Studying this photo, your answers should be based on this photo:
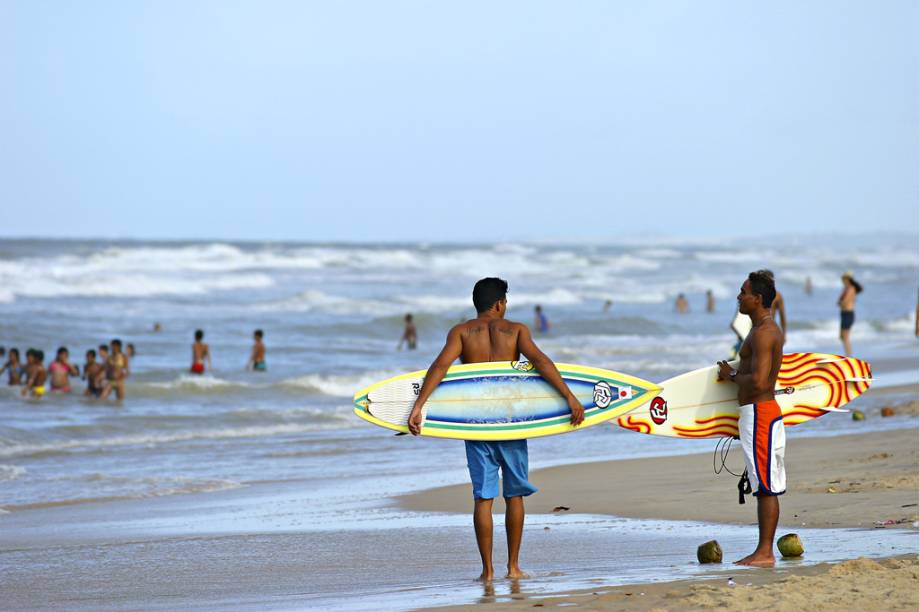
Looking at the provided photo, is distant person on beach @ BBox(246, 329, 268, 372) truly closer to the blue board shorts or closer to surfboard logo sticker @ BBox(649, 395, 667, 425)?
surfboard logo sticker @ BBox(649, 395, 667, 425)

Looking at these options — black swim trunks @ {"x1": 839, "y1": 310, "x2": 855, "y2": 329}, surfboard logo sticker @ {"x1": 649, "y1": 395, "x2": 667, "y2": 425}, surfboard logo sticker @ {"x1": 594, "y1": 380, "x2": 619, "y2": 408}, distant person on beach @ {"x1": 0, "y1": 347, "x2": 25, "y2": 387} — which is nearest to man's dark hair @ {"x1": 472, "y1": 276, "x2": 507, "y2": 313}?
surfboard logo sticker @ {"x1": 594, "y1": 380, "x2": 619, "y2": 408}

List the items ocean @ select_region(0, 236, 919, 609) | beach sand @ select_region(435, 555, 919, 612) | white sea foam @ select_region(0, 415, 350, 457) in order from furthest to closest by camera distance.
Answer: white sea foam @ select_region(0, 415, 350, 457), ocean @ select_region(0, 236, 919, 609), beach sand @ select_region(435, 555, 919, 612)

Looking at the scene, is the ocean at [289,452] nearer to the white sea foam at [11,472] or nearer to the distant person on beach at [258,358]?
the white sea foam at [11,472]

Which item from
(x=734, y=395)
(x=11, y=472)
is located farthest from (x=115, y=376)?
(x=734, y=395)

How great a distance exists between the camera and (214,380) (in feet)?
62.2

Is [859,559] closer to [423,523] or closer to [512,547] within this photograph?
[512,547]

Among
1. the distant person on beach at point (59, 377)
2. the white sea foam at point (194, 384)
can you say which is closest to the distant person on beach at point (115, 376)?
the distant person on beach at point (59, 377)

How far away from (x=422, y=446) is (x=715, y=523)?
5570mm

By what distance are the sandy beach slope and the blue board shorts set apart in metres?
1.80

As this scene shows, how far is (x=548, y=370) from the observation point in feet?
17.8

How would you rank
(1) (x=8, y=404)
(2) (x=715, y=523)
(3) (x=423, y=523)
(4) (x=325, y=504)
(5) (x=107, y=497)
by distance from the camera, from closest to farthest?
(2) (x=715, y=523), (3) (x=423, y=523), (4) (x=325, y=504), (5) (x=107, y=497), (1) (x=8, y=404)

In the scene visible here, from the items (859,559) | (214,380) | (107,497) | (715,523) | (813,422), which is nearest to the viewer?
(859,559)

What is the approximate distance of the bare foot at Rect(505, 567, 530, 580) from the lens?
5.23 meters

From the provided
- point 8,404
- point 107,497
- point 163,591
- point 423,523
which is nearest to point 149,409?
point 8,404
